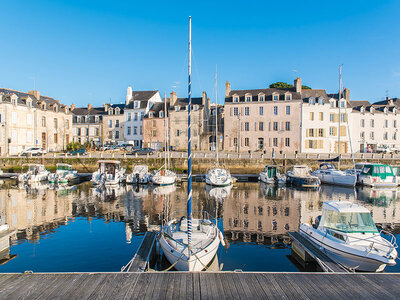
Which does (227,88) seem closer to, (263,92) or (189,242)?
(263,92)

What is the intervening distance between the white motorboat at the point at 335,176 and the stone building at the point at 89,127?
47.5 metres

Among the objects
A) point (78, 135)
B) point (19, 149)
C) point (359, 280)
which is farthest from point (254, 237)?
point (78, 135)

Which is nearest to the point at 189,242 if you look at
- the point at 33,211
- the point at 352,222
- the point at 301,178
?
the point at 352,222

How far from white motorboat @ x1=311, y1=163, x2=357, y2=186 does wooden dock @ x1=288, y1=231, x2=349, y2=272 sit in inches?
1008

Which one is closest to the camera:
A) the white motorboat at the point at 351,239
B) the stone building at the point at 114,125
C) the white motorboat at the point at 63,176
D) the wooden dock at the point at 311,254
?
the wooden dock at the point at 311,254

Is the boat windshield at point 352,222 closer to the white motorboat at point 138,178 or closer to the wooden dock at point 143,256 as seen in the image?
the wooden dock at point 143,256

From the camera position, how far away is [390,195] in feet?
103

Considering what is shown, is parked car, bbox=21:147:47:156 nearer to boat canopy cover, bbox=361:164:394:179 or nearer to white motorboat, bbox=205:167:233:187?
white motorboat, bbox=205:167:233:187

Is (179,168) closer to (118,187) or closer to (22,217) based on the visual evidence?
(118,187)

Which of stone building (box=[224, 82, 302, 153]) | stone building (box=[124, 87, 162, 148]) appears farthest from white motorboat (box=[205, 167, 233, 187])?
stone building (box=[124, 87, 162, 148])

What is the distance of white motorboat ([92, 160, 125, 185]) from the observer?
122 ft

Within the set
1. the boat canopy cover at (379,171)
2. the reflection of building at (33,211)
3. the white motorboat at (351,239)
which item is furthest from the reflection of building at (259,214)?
the boat canopy cover at (379,171)

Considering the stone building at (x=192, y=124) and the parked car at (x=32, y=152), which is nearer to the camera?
the parked car at (x=32, y=152)

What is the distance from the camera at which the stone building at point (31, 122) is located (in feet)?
171
